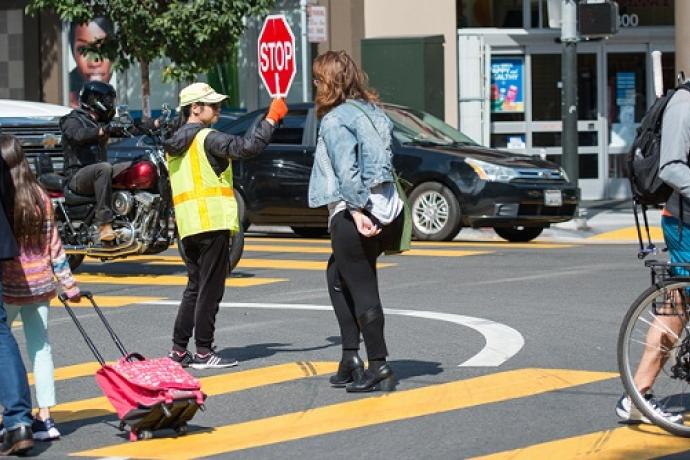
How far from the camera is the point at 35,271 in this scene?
26.7 feet

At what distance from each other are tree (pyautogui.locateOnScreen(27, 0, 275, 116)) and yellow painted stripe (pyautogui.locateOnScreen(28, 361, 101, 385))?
1323 cm

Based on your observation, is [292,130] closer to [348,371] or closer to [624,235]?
[624,235]

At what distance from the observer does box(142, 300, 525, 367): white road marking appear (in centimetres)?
1045

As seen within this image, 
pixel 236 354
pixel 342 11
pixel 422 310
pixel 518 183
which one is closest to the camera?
pixel 236 354

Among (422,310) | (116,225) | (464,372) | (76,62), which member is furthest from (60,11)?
(464,372)

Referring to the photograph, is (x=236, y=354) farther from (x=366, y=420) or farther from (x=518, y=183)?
(x=518, y=183)

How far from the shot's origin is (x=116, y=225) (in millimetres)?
15406

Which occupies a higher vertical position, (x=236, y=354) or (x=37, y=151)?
(x=37, y=151)

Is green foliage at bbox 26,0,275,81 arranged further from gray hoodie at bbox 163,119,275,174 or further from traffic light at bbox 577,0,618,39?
gray hoodie at bbox 163,119,275,174

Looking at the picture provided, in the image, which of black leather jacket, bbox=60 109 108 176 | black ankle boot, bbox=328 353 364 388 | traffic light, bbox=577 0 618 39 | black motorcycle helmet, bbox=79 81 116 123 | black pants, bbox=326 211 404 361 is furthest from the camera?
traffic light, bbox=577 0 618 39

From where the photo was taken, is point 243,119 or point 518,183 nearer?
point 518,183

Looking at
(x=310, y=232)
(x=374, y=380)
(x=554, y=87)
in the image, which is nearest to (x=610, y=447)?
(x=374, y=380)

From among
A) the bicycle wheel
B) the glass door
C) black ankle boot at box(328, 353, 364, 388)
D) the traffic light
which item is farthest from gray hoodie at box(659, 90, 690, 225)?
the glass door

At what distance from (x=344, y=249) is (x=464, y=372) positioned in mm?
1246
